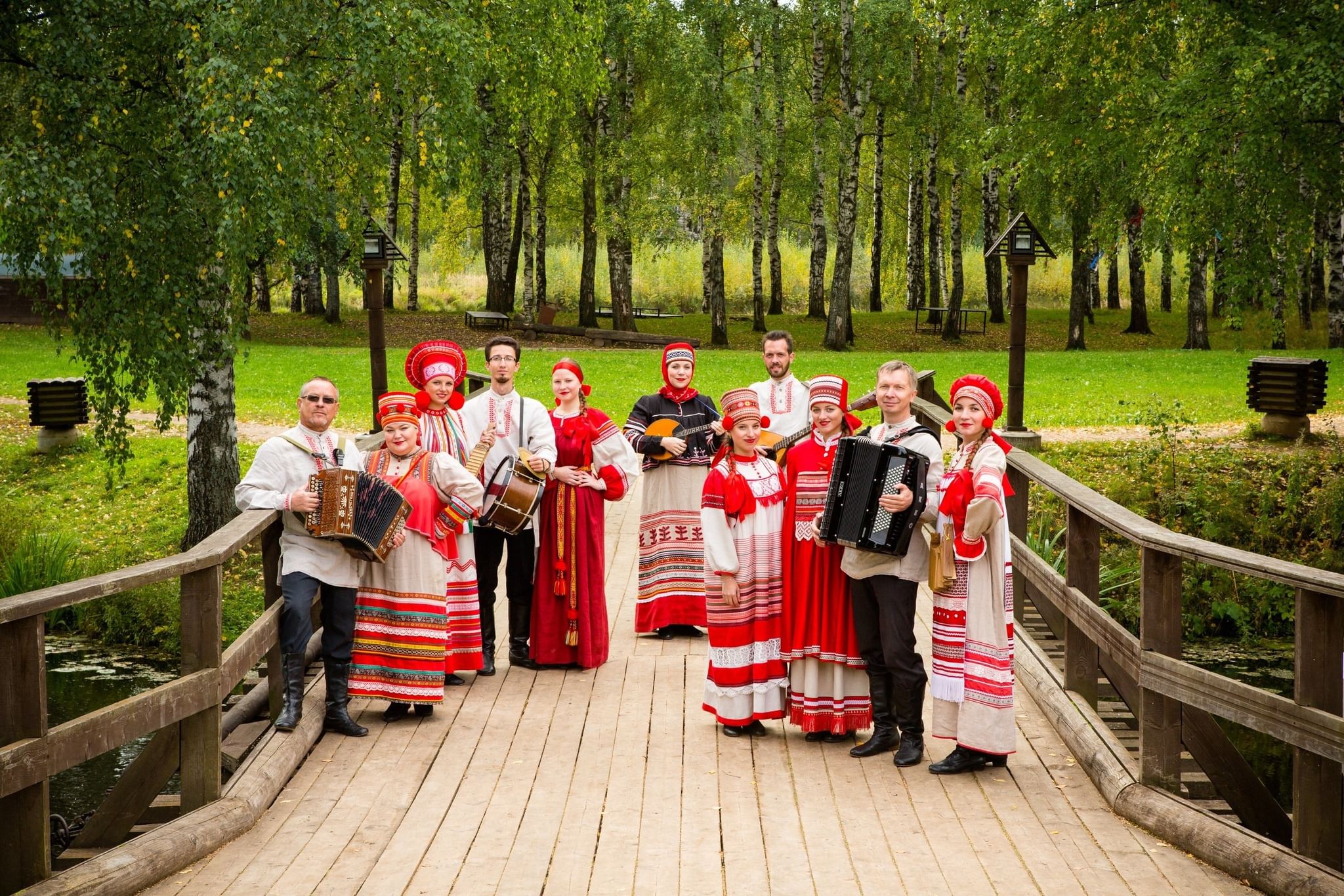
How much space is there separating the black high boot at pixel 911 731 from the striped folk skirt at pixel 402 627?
2.15 m

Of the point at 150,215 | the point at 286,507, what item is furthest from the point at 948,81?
the point at 286,507

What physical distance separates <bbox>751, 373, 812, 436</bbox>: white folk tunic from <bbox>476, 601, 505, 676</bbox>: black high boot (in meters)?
2.23

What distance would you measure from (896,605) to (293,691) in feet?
8.95

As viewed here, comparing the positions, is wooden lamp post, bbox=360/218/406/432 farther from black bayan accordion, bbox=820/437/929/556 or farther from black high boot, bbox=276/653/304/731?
black bayan accordion, bbox=820/437/929/556

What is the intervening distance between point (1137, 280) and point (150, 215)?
29.5 meters

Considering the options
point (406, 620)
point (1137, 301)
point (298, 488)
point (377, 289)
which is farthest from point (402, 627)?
point (1137, 301)

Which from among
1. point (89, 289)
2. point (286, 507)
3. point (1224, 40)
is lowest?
point (286, 507)

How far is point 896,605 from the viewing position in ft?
19.5

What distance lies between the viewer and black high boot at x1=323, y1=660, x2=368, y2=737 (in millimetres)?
6371

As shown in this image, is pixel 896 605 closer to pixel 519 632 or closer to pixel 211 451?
pixel 519 632

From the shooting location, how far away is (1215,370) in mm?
25297

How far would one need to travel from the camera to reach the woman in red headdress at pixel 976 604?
566 centimetres

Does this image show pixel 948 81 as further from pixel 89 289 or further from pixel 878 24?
pixel 89 289

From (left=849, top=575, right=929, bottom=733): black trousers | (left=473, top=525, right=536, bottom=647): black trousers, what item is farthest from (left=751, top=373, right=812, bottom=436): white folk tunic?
(left=849, top=575, right=929, bottom=733): black trousers
